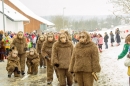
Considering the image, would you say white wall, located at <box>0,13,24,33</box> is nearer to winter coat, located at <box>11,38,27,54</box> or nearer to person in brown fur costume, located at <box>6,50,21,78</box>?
winter coat, located at <box>11,38,27,54</box>

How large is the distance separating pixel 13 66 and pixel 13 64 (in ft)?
0.28

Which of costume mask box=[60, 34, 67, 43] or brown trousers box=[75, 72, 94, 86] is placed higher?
costume mask box=[60, 34, 67, 43]

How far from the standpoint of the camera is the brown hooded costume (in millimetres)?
12284

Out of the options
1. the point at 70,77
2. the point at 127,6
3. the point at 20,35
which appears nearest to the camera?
the point at 70,77

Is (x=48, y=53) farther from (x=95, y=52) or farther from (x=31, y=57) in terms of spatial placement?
(x=95, y=52)

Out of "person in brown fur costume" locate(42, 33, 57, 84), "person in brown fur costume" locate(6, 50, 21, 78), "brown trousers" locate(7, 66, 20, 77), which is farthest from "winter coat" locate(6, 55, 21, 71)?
"person in brown fur costume" locate(42, 33, 57, 84)

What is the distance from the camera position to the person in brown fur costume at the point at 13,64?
12.3 meters

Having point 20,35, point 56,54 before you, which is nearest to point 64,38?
point 56,54

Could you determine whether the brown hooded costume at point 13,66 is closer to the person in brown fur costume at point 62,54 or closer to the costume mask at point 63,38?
the person in brown fur costume at point 62,54

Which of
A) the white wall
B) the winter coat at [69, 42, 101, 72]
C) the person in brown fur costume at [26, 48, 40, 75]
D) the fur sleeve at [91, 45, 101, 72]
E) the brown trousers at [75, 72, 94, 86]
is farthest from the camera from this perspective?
the white wall

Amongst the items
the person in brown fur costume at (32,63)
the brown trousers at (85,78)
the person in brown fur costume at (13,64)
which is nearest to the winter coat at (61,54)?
the brown trousers at (85,78)

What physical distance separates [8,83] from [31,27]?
41124 mm

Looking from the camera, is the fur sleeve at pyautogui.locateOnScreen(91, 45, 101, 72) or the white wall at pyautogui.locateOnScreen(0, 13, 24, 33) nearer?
the fur sleeve at pyautogui.locateOnScreen(91, 45, 101, 72)

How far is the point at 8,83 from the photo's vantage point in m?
11.0
